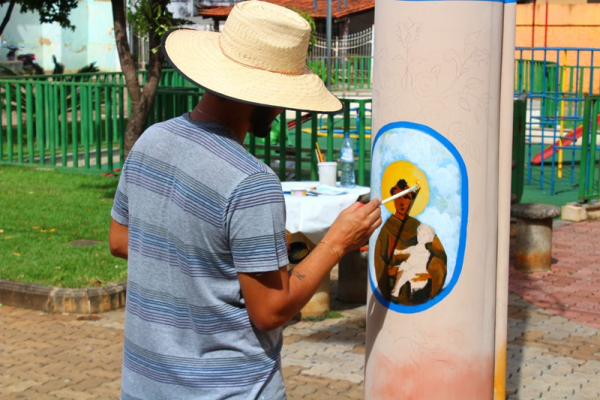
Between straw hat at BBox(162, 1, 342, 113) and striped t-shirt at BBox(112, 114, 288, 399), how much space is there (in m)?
0.13

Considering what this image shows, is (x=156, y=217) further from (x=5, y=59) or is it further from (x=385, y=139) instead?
(x=5, y=59)

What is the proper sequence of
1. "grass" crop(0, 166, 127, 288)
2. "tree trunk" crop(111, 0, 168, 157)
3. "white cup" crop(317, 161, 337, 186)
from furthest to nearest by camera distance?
1. "tree trunk" crop(111, 0, 168, 157)
2. "grass" crop(0, 166, 127, 288)
3. "white cup" crop(317, 161, 337, 186)

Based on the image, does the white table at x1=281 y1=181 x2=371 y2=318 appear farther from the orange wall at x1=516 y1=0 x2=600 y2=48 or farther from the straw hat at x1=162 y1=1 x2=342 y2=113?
the orange wall at x1=516 y1=0 x2=600 y2=48

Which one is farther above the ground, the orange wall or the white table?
the orange wall

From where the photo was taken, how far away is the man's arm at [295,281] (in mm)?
2383

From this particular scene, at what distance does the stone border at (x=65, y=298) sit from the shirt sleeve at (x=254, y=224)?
4570 millimetres

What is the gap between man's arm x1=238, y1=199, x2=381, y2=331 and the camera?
2.38 m

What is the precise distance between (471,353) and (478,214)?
0.53 m

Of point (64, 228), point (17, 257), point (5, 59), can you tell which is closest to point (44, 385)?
point (17, 257)

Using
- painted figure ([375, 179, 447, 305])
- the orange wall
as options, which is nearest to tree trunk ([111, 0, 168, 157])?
painted figure ([375, 179, 447, 305])

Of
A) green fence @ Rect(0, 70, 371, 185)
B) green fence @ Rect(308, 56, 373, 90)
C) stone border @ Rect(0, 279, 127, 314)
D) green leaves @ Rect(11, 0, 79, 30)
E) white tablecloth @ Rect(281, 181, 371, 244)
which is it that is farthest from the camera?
green fence @ Rect(308, 56, 373, 90)

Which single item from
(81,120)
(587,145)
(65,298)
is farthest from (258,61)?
(81,120)

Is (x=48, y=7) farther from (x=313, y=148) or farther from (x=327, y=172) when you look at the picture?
(x=327, y=172)

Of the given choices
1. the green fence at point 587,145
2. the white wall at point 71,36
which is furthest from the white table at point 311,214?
the white wall at point 71,36
